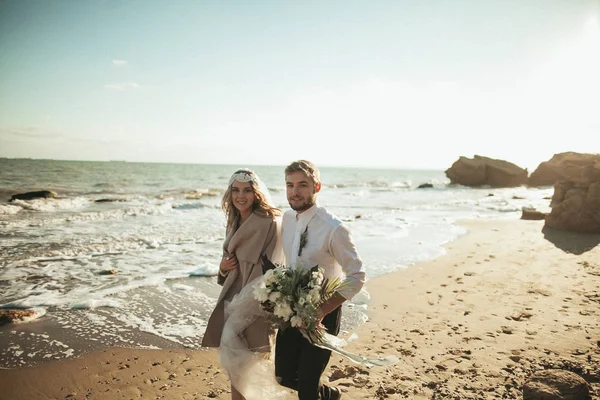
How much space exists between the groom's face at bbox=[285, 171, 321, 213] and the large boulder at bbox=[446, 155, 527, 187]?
56.2 metres

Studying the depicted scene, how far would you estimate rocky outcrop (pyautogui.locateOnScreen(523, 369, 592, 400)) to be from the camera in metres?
3.23

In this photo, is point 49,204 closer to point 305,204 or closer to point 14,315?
point 14,315

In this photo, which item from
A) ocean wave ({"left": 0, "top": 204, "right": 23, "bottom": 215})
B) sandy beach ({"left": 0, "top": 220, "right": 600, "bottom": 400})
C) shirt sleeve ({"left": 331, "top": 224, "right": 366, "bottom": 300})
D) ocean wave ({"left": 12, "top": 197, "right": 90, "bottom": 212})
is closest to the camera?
shirt sleeve ({"left": 331, "top": 224, "right": 366, "bottom": 300})

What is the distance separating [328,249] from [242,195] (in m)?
1.02

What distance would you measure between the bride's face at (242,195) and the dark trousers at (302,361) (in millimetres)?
1216

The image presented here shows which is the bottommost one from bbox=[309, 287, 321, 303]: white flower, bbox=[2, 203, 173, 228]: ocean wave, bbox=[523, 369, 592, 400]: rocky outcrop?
bbox=[2, 203, 173, 228]: ocean wave

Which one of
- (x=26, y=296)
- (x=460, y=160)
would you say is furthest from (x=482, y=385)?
(x=460, y=160)

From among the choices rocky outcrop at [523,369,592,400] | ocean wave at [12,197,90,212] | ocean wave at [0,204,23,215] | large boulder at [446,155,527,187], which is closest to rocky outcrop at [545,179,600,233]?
rocky outcrop at [523,369,592,400]

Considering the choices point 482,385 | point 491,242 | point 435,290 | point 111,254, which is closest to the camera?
point 482,385

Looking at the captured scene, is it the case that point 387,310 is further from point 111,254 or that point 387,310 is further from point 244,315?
point 111,254

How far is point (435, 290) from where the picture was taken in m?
7.48

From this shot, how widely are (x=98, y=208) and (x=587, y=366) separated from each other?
22900 millimetres

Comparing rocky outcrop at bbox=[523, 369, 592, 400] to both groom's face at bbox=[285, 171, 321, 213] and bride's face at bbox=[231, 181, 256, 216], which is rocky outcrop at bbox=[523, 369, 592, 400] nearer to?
groom's face at bbox=[285, 171, 321, 213]

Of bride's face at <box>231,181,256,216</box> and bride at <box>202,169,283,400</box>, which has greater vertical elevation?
bride's face at <box>231,181,256,216</box>
